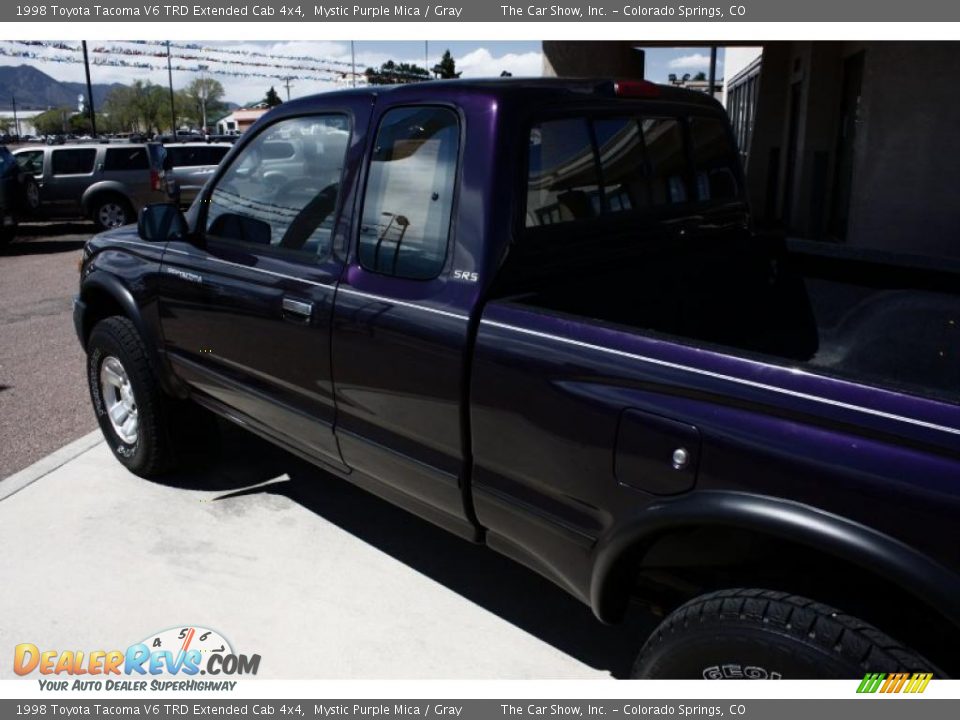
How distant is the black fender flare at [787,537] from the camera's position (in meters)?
1.74

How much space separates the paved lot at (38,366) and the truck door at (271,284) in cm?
177

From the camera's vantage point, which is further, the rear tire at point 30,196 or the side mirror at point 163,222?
the rear tire at point 30,196

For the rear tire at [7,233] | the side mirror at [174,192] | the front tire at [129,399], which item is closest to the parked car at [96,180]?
the side mirror at [174,192]

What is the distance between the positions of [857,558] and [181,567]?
2.84 meters

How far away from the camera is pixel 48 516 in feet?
13.7

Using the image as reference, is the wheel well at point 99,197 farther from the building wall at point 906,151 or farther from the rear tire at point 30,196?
the building wall at point 906,151

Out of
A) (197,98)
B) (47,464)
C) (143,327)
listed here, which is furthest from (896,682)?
(197,98)

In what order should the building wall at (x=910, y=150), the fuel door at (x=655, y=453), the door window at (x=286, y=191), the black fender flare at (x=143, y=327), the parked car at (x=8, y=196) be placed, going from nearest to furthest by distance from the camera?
the fuel door at (x=655, y=453) → the door window at (x=286, y=191) → the black fender flare at (x=143, y=327) → the building wall at (x=910, y=150) → the parked car at (x=8, y=196)

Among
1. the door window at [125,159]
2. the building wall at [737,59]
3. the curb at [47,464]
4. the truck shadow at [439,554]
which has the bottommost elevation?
the truck shadow at [439,554]

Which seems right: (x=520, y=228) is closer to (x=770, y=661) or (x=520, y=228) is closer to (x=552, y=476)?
(x=552, y=476)

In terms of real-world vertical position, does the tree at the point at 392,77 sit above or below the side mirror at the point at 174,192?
above

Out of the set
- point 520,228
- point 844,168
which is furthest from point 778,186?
point 520,228

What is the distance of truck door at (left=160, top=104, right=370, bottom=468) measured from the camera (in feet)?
10.5

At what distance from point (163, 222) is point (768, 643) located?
313 centimetres
